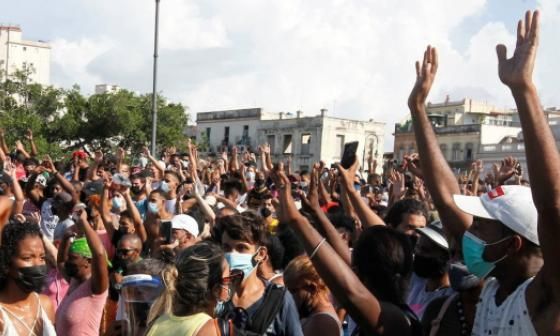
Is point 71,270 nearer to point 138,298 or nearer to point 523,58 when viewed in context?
point 138,298

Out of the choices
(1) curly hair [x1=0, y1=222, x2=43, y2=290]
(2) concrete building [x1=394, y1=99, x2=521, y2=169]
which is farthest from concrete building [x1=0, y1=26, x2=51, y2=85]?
(1) curly hair [x1=0, y1=222, x2=43, y2=290]

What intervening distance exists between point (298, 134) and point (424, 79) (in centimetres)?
7328

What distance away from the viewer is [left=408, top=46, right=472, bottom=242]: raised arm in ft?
13.3

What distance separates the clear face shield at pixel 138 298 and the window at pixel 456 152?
6570cm

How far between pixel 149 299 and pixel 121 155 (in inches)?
383

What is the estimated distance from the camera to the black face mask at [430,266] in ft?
15.4

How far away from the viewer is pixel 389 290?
12.4 feet

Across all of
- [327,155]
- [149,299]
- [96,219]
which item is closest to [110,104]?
[327,155]

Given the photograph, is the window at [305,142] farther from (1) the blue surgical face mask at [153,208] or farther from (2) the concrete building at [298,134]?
(1) the blue surgical face mask at [153,208]

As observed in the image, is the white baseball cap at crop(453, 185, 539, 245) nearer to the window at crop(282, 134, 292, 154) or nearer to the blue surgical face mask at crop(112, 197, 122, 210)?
the blue surgical face mask at crop(112, 197, 122, 210)

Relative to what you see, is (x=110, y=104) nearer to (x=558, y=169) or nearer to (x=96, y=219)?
(x=96, y=219)

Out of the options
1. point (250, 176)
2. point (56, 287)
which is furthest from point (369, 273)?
point (250, 176)

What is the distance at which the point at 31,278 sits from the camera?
454 cm

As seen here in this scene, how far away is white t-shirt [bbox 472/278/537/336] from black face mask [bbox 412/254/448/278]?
1.18 metres
